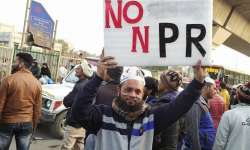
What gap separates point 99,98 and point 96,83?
1966mm

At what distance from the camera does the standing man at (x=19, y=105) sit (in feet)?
19.9

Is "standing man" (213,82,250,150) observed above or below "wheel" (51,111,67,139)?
above

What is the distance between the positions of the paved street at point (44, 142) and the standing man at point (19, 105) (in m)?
3.22

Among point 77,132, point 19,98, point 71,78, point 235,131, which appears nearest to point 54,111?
point 71,78

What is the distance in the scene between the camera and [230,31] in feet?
89.2

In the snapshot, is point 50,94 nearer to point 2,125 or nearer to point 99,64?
point 2,125

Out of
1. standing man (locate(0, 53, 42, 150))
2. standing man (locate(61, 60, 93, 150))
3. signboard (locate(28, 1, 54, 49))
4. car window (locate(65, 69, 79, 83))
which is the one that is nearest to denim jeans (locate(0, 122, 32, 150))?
standing man (locate(0, 53, 42, 150))

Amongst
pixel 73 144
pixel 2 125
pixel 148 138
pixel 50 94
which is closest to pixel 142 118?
pixel 148 138

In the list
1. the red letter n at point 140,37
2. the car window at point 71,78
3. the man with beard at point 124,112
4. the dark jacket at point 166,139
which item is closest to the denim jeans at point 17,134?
the dark jacket at point 166,139

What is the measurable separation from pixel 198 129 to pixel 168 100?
27.1 inches

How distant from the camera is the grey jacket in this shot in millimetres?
4387

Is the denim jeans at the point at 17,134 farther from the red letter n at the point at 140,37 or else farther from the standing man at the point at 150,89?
A: the red letter n at the point at 140,37

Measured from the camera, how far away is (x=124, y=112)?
3047 millimetres

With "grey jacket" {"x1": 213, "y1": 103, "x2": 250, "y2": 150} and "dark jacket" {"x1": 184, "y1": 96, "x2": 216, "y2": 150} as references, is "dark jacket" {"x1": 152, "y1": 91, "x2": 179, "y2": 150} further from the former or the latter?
"grey jacket" {"x1": 213, "y1": 103, "x2": 250, "y2": 150}
